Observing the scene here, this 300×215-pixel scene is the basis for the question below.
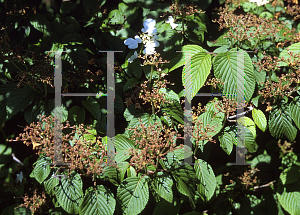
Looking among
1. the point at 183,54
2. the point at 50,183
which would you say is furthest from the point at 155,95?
the point at 50,183

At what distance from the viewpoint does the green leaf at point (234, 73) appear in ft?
5.46

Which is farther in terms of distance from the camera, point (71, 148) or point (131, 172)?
point (131, 172)

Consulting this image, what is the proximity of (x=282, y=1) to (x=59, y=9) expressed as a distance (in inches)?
71.6

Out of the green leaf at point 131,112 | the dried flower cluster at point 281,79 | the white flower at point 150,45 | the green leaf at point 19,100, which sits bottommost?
the green leaf at point 131,112

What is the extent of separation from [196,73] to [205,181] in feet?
2.17

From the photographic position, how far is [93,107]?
5.69 feet

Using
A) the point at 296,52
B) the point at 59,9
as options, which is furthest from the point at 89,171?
the point at 296,52

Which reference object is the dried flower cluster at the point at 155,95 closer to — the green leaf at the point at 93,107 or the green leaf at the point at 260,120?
the green leaf at the point at 93,107

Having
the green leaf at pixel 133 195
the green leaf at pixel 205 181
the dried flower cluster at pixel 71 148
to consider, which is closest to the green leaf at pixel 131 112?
the dried flower cluster at pixel 71 148

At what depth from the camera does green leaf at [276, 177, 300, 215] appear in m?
1.87

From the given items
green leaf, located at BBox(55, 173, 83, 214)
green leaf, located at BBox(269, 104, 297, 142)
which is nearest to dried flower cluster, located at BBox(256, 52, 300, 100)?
green leaf, located at BBox(269, 104, 297, 142)

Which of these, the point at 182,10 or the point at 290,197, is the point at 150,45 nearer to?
the point at 182,10

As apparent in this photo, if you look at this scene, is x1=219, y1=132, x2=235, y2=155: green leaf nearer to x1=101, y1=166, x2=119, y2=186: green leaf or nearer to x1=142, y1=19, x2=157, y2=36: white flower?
x1=101, y1=166, x2=119, y2=186: green leaf

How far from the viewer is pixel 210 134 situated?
5.30 ft
